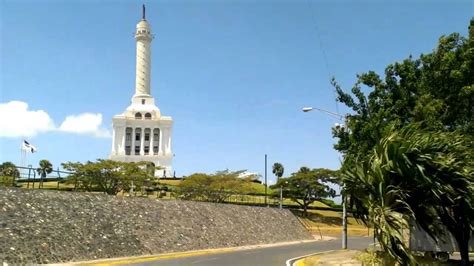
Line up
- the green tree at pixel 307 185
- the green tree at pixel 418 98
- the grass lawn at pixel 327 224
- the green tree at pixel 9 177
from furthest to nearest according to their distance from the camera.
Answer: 1. the green tree at pixel 307 185
2. the grass lawn at pixel 327 224
3. the green tree at pixel 9 177
4. the green tree at pixel 418 98

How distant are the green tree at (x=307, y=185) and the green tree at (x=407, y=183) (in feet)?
183

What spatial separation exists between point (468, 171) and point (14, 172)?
83.6ft

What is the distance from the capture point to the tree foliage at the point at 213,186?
57062mm

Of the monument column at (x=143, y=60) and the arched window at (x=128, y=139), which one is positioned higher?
the monument column at (x=143, y=60)

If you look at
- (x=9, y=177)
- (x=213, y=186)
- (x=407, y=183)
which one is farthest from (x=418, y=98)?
(x=213, y=186)

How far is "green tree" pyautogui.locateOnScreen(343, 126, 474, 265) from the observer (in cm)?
1369

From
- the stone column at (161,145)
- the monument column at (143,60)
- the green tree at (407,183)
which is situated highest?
the monument column at (143,60)

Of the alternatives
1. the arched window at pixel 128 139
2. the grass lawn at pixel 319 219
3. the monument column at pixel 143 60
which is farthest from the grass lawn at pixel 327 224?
the monument column at pixel 143 60

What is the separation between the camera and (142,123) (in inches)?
4491

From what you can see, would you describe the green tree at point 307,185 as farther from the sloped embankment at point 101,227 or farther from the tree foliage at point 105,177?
the sloped embankment at point 101,227

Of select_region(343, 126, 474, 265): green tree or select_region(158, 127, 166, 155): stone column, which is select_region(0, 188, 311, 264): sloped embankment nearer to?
select_region(343, 126, 474, 265): green tree

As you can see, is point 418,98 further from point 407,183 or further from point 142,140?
point 142,140

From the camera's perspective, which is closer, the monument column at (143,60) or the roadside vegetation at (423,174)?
the roadside vegetation at (423,174)

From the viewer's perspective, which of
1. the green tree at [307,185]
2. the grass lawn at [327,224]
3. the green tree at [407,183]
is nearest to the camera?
the green tree at [407,183]
